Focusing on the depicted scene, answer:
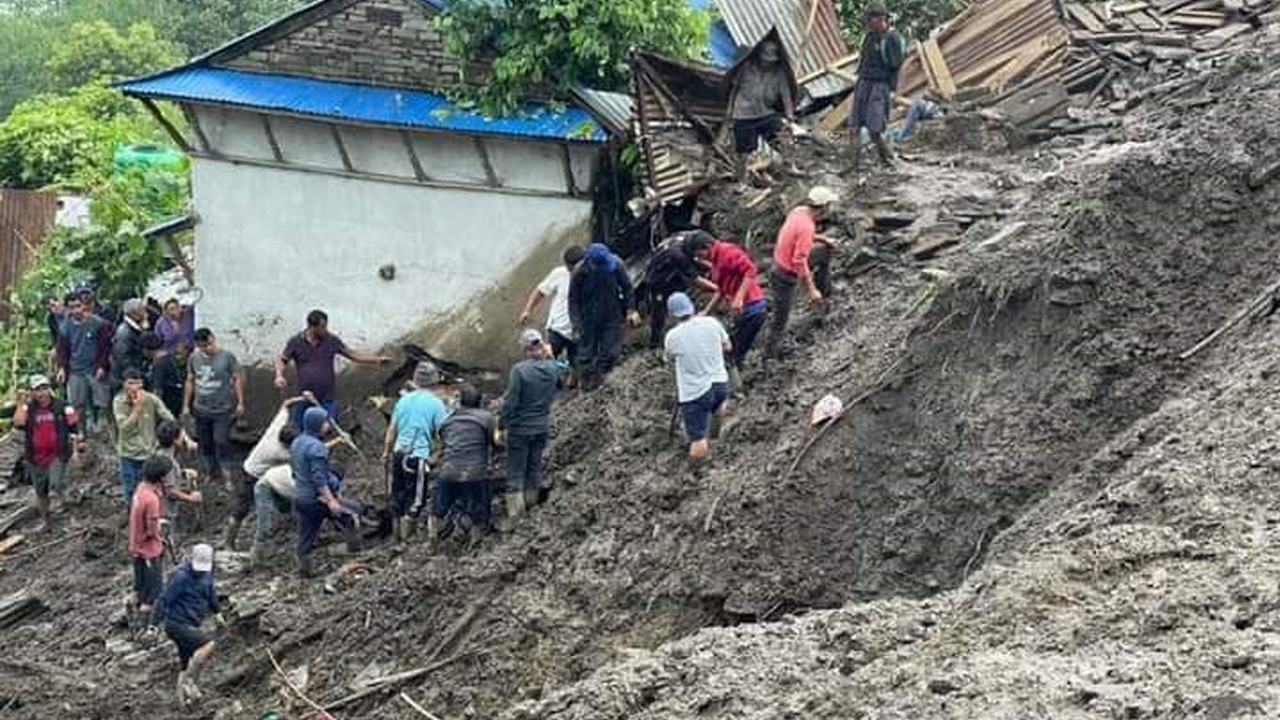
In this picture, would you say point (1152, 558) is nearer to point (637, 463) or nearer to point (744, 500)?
point (744, 500)

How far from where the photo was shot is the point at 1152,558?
26.7ft

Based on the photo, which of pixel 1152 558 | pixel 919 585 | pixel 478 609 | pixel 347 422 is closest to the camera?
pixel 1152 558

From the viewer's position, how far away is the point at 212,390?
15.6 m

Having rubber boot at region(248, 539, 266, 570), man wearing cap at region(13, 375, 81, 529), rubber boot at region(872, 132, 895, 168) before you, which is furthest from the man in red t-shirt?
rubber boot at region(872, 132, 895, 168)

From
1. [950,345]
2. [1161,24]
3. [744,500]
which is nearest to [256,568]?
[744,500]

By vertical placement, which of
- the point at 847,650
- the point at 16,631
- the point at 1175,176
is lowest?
the point at 16,631

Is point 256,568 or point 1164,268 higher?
point 1164,268

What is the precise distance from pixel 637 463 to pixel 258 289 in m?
6.52

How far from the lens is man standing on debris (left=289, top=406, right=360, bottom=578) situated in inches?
541

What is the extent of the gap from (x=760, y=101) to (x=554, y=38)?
1.97 meters

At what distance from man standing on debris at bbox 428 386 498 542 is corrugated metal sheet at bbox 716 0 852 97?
778 cm

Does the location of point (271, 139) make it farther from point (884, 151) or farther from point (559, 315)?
point (884, 151)

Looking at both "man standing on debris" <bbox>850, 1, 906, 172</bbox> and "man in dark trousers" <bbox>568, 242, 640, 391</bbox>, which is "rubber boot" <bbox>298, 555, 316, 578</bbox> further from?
"man standing on debris" <bbox>850, 1, 906, 172</bbox>

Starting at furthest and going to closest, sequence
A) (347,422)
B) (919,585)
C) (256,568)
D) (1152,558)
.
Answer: (347,422)
(256,568)
(919,585)
(1152,558)
